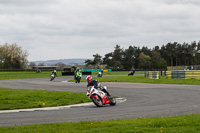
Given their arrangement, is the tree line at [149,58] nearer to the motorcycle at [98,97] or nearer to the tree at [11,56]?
the tree at [11,56]

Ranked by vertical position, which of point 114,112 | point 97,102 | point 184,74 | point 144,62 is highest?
point 144,62

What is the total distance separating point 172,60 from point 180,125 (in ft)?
448

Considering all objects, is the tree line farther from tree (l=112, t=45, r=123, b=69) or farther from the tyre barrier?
the tyre barrier

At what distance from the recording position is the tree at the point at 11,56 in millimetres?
126125

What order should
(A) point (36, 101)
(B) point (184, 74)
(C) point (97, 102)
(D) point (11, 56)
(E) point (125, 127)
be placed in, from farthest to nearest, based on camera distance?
1. (D) point (11, 56)
2. (B) point (184, 74)
3. (A) point (36, 101)
4. (C) point (97, 102)
5. (E) point (125, 127)

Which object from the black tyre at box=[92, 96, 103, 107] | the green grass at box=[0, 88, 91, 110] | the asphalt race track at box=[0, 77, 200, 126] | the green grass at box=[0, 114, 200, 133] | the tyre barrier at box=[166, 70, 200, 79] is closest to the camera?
the green grass at box=[0, 114, 200, 133]

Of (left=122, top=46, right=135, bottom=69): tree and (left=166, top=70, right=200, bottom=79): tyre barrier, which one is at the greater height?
(left=122, top=46, right=135, bottom=69): tree

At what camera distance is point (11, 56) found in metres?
127

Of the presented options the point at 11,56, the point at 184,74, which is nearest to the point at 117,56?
the point at 11,56

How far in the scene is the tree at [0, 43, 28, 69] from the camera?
414 feet

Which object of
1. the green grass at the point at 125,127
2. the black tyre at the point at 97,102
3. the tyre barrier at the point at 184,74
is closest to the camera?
the green grass at the point at 125,127

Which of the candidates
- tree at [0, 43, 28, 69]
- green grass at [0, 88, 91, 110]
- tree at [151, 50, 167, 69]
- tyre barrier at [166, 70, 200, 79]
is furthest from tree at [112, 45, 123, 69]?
green grass at [0, 88, 91, 110]

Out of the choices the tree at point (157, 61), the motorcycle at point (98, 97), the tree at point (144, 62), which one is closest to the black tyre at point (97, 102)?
the motorcycle at point (98, 97)

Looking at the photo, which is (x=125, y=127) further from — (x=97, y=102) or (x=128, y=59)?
(x=128, y=59)
